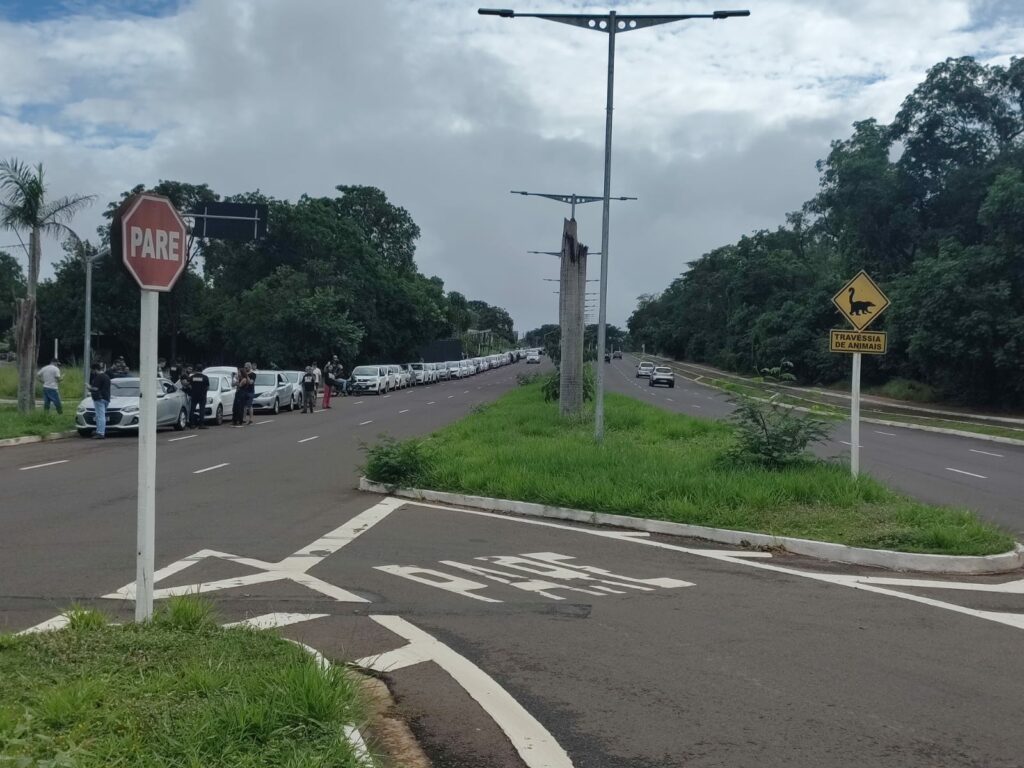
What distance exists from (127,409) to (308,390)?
446 inches

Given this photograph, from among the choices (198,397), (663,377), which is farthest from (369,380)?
(198,397)

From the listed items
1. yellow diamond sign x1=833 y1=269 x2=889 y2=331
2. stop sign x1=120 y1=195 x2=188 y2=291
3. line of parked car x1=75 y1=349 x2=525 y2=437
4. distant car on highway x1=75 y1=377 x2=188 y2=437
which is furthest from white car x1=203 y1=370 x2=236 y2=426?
stop sign x1=120 y1=195 x2=188 y2=291

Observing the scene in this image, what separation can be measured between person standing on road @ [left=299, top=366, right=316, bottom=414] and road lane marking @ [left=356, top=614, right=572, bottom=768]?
28725mm

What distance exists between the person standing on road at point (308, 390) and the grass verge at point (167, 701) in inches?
1177

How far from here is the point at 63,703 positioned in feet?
14.8

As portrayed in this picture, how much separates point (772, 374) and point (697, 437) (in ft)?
22.5

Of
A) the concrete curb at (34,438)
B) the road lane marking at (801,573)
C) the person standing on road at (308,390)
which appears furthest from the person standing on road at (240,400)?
the road lane marking at (801,573)

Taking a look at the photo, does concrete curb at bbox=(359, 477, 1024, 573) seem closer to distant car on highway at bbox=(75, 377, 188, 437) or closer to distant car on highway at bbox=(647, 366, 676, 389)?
distant car on highway at bbox=(75, 377, 188, 437)

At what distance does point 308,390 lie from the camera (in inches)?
1401

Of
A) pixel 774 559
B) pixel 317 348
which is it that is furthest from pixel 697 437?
pixel 317 348

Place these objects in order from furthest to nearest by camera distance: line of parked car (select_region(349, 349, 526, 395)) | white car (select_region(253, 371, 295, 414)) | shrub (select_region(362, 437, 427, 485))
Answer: line of parked car (select_region(349, 349, 526, 395)) < white car (select_region(253, 371, 295, 414)) < shrub (select_region(362, 437, 427, 485))

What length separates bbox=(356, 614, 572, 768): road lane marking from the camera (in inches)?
193

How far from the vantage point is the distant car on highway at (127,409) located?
24.1m

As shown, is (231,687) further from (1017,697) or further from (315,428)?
(315,428)
